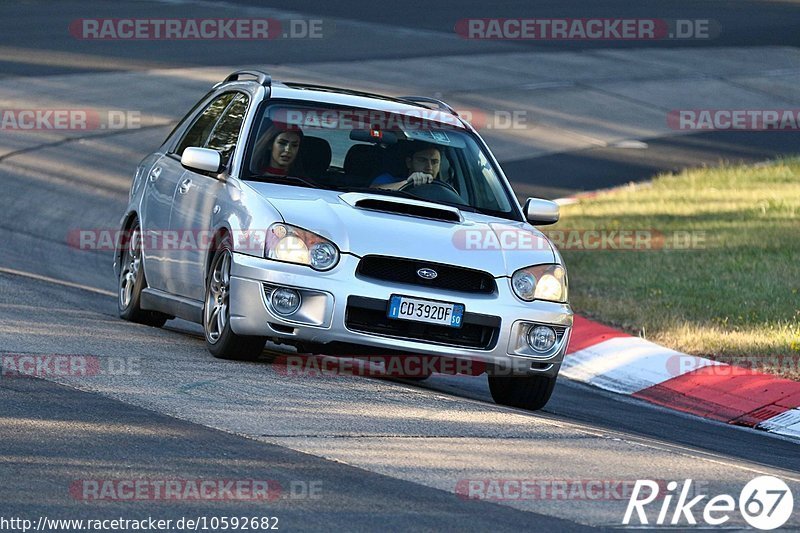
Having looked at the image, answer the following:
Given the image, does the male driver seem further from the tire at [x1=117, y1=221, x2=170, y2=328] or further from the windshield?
the tire at [x1=117, y1=221, x2=170, y2=328]

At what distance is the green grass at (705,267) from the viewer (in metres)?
12.7

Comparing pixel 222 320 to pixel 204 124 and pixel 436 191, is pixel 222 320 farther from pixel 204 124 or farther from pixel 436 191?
pixel 204 124

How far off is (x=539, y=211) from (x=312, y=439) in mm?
3186

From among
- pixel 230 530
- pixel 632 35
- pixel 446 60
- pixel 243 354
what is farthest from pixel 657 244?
pixel 632 35

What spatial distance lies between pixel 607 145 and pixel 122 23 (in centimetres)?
1144

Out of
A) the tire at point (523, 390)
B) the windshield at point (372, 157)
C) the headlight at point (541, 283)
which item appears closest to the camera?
the headlight at point (541, 283)

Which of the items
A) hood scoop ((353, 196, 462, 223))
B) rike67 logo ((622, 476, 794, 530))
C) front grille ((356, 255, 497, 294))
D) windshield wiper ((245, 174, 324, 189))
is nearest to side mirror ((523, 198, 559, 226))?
hood scoop ((353, 196, 462, 223))

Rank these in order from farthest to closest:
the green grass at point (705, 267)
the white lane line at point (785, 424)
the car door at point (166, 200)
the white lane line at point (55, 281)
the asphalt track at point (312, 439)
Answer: the white lane line at point (55, 281)
the green grass at point (705, 267)
the car door at point (166, 200)
the white lane line at point (785, 424)
the asphalt track at point (312, 439)

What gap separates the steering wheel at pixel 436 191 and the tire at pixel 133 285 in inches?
84.0

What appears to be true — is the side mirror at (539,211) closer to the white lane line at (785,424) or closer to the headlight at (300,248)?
the headlight at (300,248)

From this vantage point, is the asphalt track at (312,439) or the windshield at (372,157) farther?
the windshield at (372,157)

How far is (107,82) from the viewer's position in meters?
24.7

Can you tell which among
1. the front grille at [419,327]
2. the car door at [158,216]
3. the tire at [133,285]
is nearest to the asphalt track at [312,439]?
the tire at [133,285]

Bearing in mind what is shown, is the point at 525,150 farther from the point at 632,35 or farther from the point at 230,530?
the point at 230,530
